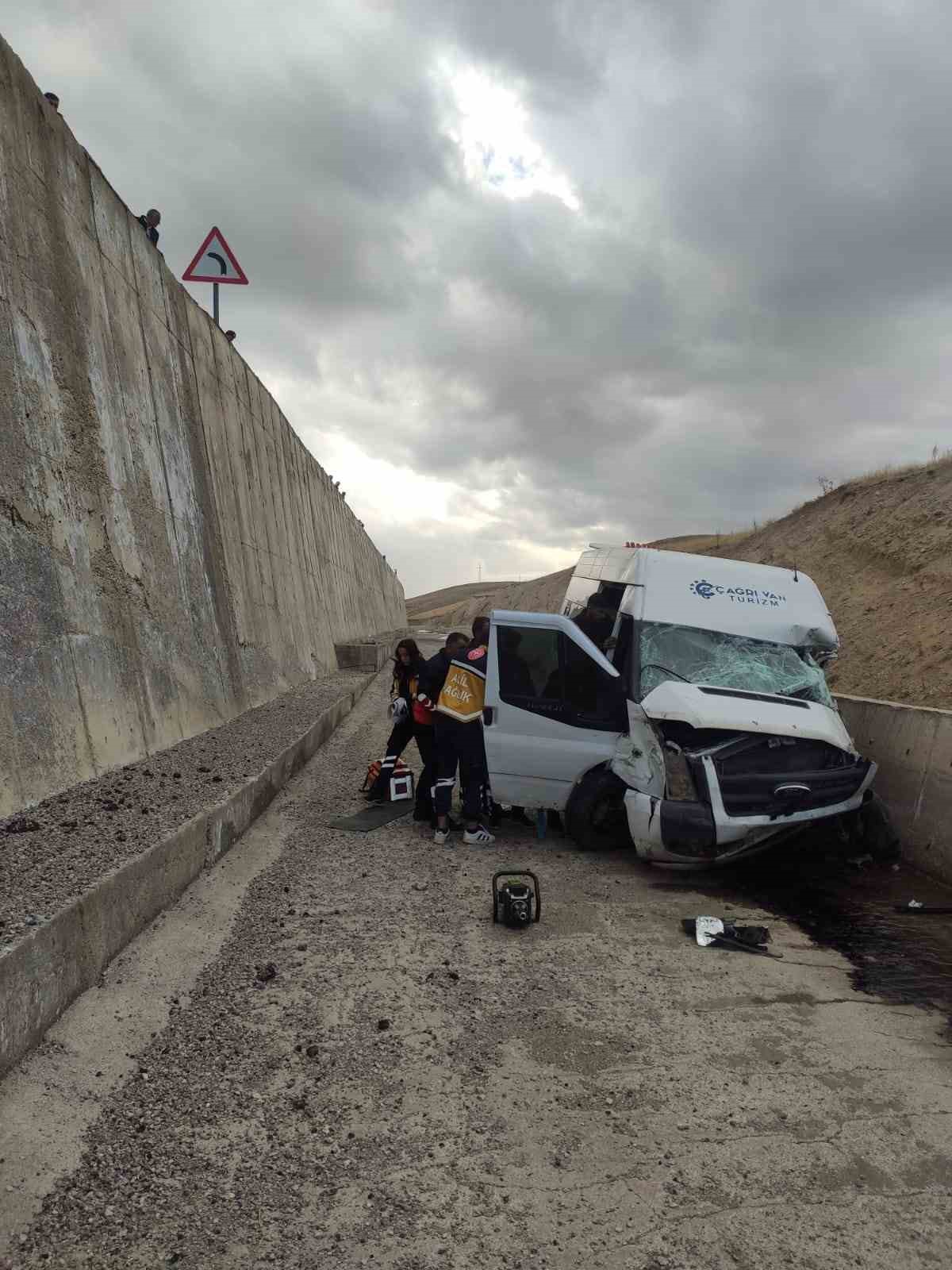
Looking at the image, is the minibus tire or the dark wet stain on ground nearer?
the dark wet stain on ground

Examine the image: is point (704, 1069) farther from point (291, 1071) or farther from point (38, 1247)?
point (38, 1247)

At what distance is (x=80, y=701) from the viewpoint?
6793 millimetres

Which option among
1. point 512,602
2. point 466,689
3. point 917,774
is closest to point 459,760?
point 466,689

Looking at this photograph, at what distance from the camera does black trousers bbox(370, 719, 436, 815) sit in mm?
8453

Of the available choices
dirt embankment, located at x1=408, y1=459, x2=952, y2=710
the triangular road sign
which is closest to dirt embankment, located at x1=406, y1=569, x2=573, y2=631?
dirt embankment, located at x1=408, y1=459, x2=952, y2=710

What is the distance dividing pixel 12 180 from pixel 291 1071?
7007 mm

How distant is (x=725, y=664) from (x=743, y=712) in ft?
2.86

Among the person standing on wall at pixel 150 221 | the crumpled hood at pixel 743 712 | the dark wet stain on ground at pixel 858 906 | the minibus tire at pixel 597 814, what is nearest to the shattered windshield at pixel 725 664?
the crumpled hood at pixel 743 712

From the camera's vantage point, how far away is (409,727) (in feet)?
29.8

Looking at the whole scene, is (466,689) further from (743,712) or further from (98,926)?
(98,926)

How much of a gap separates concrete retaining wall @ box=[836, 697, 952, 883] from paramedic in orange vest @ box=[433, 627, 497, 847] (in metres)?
3.64

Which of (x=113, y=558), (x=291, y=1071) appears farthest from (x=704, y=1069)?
(x=113, y=558)

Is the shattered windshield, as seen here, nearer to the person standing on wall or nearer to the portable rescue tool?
the portable rescue tool

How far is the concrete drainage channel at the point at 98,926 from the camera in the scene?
138 inches
